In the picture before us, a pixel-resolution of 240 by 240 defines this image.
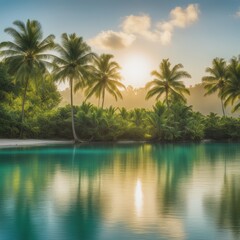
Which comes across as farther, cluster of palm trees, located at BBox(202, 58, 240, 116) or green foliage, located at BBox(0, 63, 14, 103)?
cluster of palm trees, located at BBox(202, 58, 240, 116)

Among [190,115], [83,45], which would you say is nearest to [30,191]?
[83,45]

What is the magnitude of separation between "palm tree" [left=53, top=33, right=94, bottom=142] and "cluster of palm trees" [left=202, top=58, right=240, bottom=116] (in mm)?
16973

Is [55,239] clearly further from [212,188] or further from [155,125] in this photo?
[155,125]

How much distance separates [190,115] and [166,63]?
616 centimetres

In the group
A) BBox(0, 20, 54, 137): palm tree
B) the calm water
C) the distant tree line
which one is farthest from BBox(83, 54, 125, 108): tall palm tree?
the calm water

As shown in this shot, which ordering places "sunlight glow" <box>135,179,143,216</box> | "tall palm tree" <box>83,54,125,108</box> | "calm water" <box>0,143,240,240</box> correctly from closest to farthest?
"calm water" <box>0,143,240,240</box>, "sunlight glow" <box>135,179,143,216</box>, "tall palm tree" <box>83,54,125,108</box>

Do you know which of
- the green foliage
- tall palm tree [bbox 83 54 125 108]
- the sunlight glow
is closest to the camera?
the sunlight glow

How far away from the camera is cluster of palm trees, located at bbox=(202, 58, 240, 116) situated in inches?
1779

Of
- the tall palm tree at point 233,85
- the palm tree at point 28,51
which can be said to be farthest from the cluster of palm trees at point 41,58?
the tall palm tree at point 233,85

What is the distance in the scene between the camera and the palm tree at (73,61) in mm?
35719

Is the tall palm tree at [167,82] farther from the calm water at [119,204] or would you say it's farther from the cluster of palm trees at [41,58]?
the calm water at [119,204]

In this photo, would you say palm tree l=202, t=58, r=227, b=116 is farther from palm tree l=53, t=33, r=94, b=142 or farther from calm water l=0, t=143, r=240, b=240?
calm water l=0, t=143, r=240, b=240

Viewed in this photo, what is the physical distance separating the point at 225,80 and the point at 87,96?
1662 centimetres

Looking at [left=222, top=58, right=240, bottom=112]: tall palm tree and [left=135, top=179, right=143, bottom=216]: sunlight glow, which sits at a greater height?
[left=222, top=58, right=240, bottom=112]: tall palm tree
